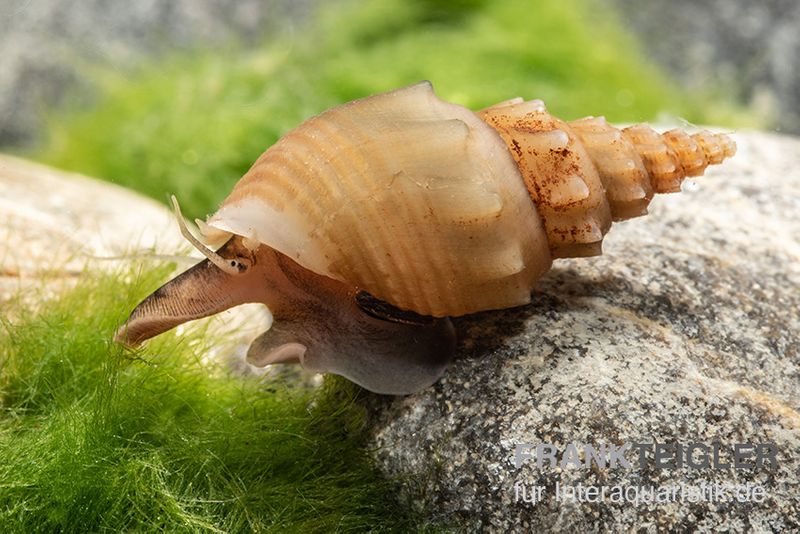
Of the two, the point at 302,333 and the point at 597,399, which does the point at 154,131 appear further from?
the point at 597,399

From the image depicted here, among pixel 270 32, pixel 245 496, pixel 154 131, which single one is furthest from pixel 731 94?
pixel 245 496

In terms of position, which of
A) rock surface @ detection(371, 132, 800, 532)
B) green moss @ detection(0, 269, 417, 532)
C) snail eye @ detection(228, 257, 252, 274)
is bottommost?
green moss @ detection(0, 269, 417, 532)

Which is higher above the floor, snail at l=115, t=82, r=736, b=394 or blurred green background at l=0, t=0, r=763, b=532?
snail at l=115, t=82, r=736, b=394

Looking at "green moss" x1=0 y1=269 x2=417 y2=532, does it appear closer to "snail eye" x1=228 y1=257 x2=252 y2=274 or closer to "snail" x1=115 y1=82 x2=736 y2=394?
"snail" x1=115 y1=82 x2=736 y2=394

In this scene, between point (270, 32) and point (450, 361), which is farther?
point (270, 32)

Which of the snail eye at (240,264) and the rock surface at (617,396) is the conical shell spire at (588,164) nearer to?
the rock surface at (617,396)

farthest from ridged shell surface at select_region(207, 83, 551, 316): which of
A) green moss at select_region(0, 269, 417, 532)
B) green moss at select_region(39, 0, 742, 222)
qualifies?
green moss at select_region(39, 0, 742, 222)
